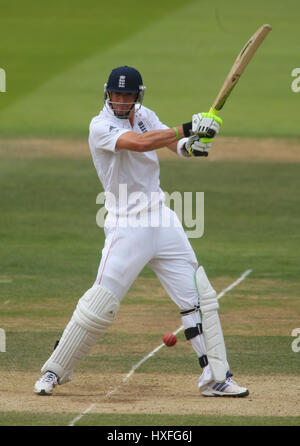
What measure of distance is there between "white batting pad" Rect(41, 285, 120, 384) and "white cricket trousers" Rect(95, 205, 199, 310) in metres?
0.09

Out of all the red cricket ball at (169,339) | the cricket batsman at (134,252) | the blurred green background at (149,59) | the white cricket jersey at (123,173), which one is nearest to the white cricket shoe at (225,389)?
the cricket batsman at (134,252)

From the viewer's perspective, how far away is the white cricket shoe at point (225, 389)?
23.6 feet

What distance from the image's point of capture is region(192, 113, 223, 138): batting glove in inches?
275

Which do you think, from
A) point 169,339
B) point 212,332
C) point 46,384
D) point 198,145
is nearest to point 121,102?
point 198,145

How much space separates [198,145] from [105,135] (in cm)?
66

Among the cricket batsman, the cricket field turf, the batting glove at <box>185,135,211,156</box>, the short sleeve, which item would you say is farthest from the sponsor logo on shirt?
the cricket field turf

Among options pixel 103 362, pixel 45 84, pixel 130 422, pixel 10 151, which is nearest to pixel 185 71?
pixel 45 84

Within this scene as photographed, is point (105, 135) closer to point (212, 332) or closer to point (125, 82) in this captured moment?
point (125, 82)

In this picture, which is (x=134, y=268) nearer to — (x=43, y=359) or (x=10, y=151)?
(x=43, y=359)

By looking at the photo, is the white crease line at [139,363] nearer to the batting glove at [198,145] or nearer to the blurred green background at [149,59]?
the batting glove at [198,145]

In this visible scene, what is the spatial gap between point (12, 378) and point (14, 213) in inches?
305

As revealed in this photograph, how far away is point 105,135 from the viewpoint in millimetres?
7184
